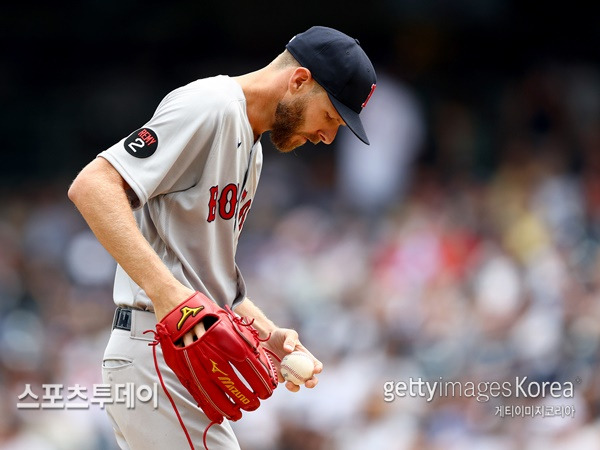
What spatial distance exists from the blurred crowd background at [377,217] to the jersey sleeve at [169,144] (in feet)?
9.90

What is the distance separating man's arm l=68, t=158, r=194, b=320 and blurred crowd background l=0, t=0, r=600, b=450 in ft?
10.0

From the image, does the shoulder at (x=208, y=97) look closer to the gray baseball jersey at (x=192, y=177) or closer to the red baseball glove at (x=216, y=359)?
the gray baseball jersey at (x=192, y=177)

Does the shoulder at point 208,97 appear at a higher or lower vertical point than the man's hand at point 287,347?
higher

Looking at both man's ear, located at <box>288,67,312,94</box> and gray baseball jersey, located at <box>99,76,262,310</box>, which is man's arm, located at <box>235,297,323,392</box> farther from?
man's ear, located at <box>288,67,312,94</box>

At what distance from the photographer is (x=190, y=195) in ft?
8.76

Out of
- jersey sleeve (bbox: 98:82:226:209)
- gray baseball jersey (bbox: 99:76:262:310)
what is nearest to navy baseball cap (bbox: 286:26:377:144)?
gray baseball jersey (bbox: 99:76:262:310)

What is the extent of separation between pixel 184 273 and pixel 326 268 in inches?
200

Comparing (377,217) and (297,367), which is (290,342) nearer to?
(297,367)

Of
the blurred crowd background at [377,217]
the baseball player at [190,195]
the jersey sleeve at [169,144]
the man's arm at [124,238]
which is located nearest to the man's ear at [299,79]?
the baseball player at [190,195]

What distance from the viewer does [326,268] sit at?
7781 mm

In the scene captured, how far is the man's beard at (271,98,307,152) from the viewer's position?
2.81 m

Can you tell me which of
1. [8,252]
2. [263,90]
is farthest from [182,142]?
[8,252]

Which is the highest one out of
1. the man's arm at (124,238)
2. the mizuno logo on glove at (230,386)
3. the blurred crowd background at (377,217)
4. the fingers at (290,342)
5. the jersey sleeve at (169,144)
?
the jersey sleeve at (169,144)

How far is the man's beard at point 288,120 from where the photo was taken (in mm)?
2814
